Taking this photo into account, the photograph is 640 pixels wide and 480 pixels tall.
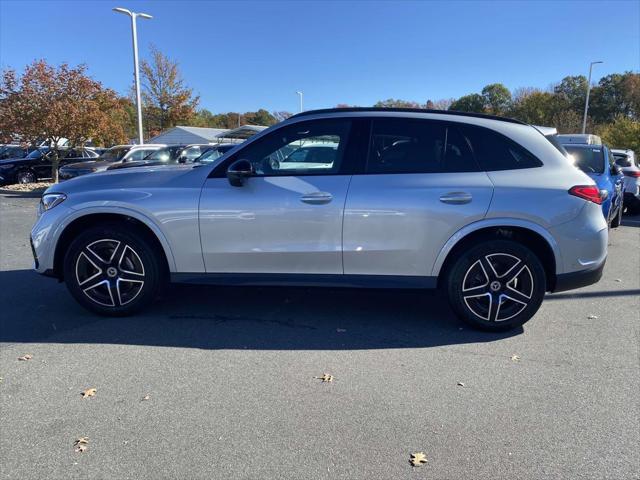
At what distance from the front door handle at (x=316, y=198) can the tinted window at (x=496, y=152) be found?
1.30 m

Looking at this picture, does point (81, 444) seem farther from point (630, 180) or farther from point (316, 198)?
point (630, 180)

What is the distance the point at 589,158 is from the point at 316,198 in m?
6.61

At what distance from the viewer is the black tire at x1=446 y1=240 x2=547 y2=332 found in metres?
4.11

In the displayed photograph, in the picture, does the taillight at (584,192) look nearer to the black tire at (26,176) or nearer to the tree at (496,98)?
the black tire at (26,176)

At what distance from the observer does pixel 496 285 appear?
4172 millimetres

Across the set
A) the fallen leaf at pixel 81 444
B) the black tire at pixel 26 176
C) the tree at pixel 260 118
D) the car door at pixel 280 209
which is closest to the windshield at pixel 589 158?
→ the car door at pixel 280 209

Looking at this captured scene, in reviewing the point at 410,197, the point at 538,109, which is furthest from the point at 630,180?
the point at 538,109

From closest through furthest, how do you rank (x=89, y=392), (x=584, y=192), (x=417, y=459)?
(x=417, y=459)
(x=89, y=392)
(x=584, y=192)

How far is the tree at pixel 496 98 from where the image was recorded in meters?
59.5

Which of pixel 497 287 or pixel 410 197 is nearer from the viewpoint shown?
pixel 410 197

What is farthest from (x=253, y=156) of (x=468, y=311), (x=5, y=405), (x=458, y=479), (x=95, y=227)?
(x=458, y=479)

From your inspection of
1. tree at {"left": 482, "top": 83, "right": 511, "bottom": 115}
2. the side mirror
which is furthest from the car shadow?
tree at {"left": 482, "top": 83, "right": 511, "bottom": 115}

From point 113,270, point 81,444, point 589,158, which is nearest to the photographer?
point 81,444

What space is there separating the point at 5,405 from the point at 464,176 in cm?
367
